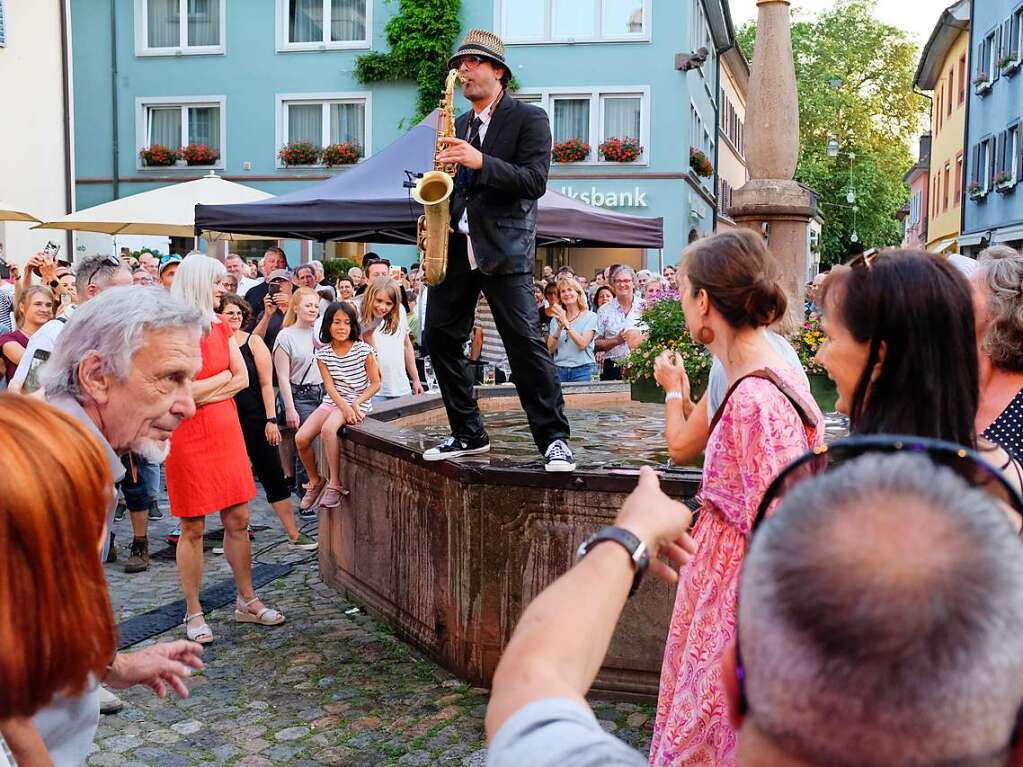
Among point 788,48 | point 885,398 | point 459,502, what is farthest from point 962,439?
point 788,48

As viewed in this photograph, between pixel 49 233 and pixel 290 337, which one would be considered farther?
pixel 49 233

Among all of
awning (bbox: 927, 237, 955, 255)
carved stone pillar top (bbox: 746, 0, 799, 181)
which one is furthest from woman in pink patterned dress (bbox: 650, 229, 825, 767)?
awning (bbox: 927, 237, 955, 255)

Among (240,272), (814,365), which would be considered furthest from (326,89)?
(814,365)

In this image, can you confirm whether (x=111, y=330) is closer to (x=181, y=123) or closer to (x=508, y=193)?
(x=508, y=193)

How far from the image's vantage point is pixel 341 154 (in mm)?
29797

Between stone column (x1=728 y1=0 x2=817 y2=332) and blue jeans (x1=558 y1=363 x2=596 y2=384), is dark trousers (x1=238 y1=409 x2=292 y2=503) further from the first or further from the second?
blue jeans (x1=558 y1=363 x2=596 y2=384)

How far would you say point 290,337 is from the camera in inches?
364

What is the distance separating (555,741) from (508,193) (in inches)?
161

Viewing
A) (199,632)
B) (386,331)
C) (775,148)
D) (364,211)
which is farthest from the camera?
(364,211)

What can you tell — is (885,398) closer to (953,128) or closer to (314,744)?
(314,744)

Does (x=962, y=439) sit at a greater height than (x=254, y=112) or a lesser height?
lesser

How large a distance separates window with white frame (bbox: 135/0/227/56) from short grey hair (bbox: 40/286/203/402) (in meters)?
29.1

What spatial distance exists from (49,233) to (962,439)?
24.0 metres

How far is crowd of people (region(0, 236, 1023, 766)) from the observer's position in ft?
3.38
